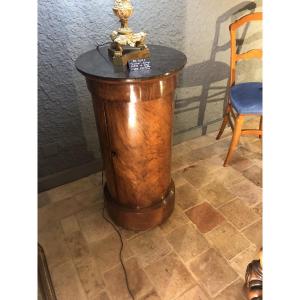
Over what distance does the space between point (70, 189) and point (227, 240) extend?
1.14 m

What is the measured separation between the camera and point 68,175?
2.06 meters

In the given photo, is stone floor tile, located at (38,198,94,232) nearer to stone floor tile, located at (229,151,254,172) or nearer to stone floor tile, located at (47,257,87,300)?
stone floor tile, located at (47,257,87,300)

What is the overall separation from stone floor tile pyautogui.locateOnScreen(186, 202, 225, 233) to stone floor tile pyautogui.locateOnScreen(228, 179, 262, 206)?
0.25 meters

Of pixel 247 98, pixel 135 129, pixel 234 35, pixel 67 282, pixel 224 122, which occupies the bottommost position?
pixel 67 282

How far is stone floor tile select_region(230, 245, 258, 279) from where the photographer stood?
1445 mm

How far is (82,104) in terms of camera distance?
1.87 metres

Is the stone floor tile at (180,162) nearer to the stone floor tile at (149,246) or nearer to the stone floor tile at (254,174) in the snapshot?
the stone floor tile at (254,174)

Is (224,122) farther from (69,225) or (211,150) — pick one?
(69,225)

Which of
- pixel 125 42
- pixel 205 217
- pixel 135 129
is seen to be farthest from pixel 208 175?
pixel 125 42

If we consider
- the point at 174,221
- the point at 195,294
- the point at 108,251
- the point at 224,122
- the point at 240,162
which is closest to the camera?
the point at 195,294

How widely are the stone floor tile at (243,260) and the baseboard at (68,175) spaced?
3.85 ft

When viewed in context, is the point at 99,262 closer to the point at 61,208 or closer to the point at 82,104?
the point at 61,208

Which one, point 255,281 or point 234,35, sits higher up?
point 234,35
